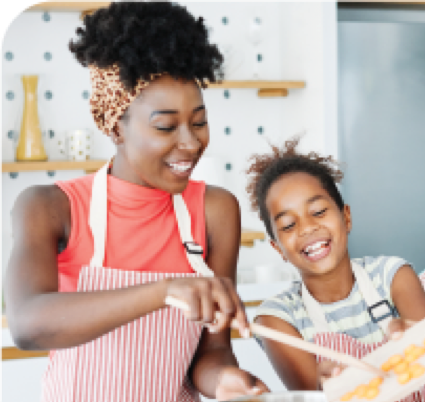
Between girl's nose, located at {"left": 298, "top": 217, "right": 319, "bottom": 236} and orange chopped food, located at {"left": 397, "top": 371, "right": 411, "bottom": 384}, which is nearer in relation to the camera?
orange chopped food, located at {"left": 397, "top": 371, "right": 411, "bottom": 384}

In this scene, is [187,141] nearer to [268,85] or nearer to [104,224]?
[104,224]

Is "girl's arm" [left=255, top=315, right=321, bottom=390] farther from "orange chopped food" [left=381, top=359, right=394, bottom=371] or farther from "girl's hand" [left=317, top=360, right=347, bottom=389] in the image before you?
"orange chopped food" [left=381, top=359, right=394, bottom=371]

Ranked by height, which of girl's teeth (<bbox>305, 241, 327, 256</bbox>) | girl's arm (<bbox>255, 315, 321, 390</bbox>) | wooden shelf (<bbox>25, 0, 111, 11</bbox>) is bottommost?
girl's arm (<bbox>255, 315, 321, 390</bbox>)

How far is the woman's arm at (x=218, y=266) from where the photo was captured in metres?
0.99

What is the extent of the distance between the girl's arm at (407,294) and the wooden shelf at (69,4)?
5.62ft

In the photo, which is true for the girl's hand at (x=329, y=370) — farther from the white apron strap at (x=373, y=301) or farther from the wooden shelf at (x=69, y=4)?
the wooden shelf at (x=69, y=4)

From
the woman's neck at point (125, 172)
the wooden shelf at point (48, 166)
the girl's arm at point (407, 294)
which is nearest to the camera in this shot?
the woman's neck at point (125, 172)

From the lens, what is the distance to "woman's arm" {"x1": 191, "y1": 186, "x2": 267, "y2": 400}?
3.24ft

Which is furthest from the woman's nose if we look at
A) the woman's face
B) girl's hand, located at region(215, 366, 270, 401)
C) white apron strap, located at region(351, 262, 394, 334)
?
white apron strap, located at region(351, 262, 394, 334)

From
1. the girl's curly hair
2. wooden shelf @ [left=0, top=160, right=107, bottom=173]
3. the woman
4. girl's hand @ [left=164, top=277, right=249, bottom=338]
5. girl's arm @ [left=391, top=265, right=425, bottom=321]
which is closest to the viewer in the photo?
girl's hand @ [left=164, top=277, right=249, bottom=338]

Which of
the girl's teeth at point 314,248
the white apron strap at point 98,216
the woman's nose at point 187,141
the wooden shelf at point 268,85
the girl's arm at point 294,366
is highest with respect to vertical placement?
the wooden shelf at point 268,85

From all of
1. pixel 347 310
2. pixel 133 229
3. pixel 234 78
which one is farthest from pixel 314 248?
pixel 234 78

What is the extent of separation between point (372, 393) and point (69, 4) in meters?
2.10

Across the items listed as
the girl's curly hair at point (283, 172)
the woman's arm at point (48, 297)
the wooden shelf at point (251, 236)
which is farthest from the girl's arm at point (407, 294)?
the wooden shelf at point (251, 236)
